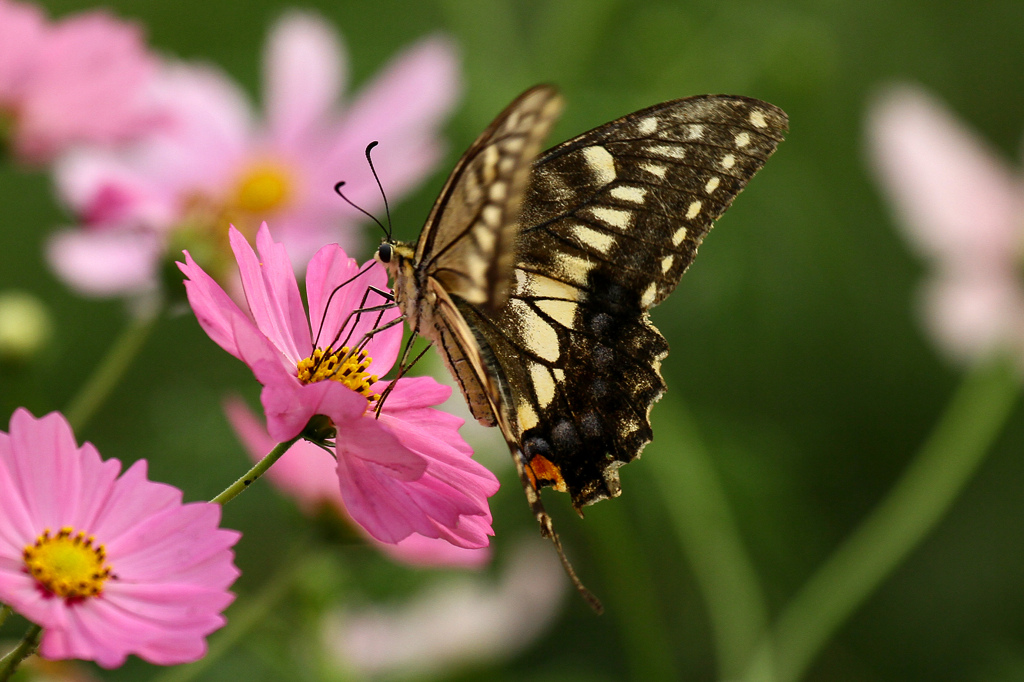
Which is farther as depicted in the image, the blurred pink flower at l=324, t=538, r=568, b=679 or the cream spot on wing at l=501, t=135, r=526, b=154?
the blurred pink flower at l=324, t=538, r=568, b=679

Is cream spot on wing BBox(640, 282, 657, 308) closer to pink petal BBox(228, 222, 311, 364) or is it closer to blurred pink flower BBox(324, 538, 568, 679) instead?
pink petal BBox(228, 222, 311, 364)

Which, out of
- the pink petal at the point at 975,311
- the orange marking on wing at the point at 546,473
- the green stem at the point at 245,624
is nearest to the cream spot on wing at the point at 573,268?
the orange marking on wing at the point at 546,473

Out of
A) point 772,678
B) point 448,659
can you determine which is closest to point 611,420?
point 772,678

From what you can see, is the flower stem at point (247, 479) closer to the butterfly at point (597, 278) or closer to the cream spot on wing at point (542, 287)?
the butterfly at point (597, 278)

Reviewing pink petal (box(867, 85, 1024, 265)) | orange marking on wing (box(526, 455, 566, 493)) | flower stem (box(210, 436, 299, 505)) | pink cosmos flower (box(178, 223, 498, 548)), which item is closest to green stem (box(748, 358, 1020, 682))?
pink petal (box(867, 85, 1024, 265))

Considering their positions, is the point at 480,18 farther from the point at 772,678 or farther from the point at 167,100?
the point at 772,678

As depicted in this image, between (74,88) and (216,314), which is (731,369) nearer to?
(74,88)

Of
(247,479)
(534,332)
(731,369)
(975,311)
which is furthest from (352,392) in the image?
(731,369)
